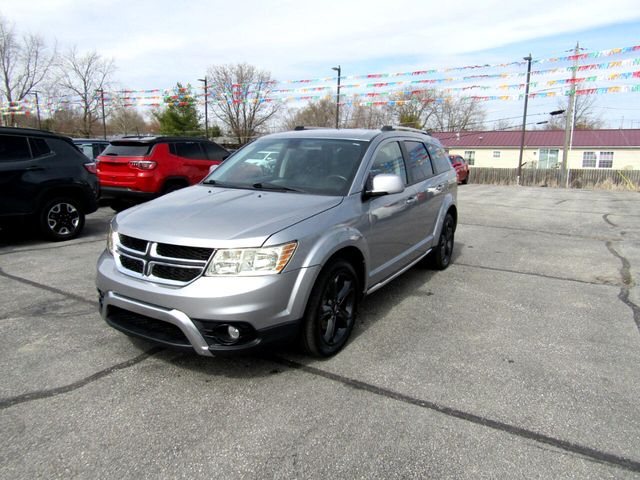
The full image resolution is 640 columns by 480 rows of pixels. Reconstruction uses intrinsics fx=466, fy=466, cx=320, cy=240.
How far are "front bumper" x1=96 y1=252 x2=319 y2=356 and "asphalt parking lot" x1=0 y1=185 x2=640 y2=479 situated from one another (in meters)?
0.35

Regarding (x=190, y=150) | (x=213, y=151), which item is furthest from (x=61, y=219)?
(x=213, y=151)

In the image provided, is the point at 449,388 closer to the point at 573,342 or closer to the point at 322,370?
the point at 322,370

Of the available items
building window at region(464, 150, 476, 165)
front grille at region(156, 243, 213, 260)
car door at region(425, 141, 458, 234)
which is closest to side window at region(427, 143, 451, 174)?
car door at region(425, 141, 458, 234)

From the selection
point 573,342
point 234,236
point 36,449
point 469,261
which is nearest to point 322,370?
point 234,236

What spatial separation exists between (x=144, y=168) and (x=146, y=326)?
262 inches

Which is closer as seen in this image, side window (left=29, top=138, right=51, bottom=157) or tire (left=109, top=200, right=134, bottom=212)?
side window (left=29, top=138, right=51, bottom=157)

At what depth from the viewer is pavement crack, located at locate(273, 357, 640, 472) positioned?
7.95ft

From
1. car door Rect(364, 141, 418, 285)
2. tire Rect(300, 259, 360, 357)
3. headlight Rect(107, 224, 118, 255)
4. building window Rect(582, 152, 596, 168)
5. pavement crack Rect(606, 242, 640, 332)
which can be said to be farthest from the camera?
building window Rect(582, 152, 596, 168)

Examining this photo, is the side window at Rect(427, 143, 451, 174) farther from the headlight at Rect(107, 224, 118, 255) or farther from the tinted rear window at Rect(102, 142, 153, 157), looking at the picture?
the tinted rear window at Rect(102, 142, 153, 157)

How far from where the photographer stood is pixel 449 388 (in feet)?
10.2

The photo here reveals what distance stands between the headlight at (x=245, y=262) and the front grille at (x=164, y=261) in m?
0.07

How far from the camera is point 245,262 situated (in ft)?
9.46

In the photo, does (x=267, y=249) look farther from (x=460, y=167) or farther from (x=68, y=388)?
(x=460, y=167)

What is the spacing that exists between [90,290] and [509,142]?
159 ft
